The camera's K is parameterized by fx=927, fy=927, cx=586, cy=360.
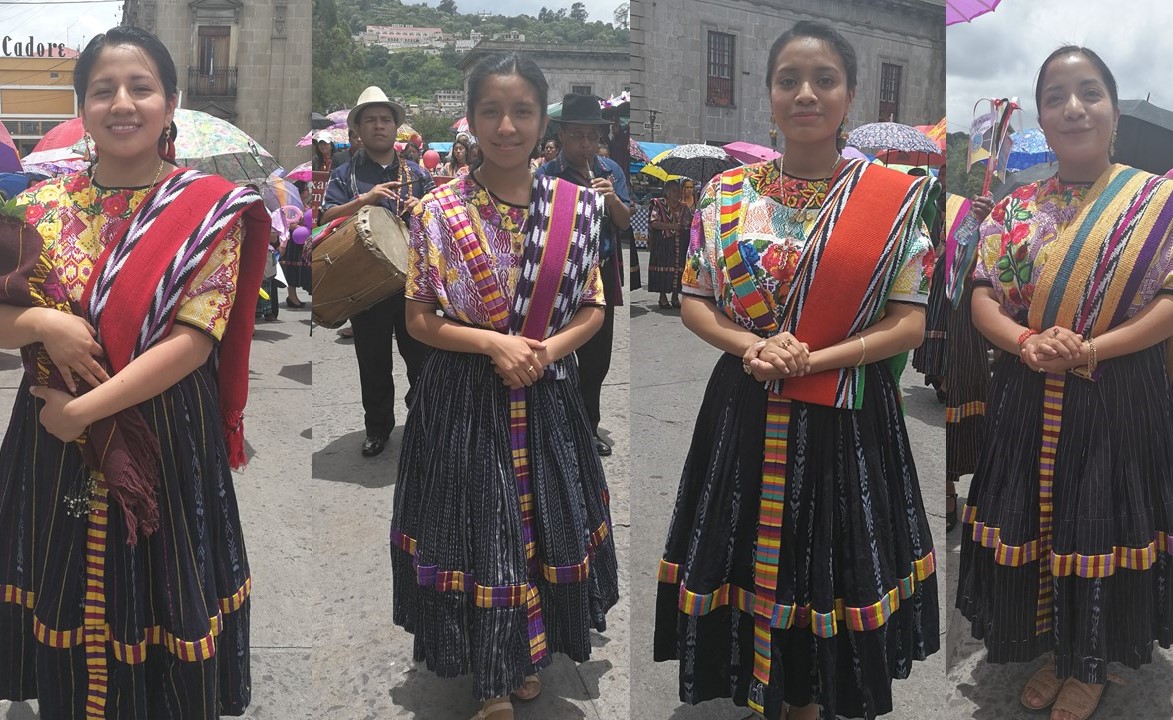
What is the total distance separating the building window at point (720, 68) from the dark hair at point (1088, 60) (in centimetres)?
77

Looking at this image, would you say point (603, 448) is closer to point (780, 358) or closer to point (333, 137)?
point (333, 137)

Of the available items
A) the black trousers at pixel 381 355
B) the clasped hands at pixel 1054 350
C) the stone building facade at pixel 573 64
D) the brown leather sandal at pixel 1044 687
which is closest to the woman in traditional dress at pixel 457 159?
the stone building facade at pixel 573 64

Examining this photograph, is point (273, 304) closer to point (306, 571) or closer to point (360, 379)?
point (360, 379)

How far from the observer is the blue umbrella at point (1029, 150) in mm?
2396

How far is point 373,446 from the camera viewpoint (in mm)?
4664

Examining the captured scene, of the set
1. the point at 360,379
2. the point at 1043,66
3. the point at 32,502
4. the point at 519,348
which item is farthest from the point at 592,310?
the point at 360,379

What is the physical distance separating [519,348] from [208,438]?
31.5 inches

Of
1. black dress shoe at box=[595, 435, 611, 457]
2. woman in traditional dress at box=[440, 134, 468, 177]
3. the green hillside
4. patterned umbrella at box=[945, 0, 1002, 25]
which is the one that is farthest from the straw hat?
patterned umbrella at box=[945, 0, 1002, 25]

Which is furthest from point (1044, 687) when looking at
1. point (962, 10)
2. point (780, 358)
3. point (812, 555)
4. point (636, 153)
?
point (636, 153)

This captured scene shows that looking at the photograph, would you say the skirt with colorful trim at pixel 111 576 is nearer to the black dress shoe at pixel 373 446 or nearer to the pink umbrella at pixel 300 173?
the pink umbrella at pixel 300 173

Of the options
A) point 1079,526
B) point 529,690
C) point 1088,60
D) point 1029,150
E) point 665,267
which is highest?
point 1088,60

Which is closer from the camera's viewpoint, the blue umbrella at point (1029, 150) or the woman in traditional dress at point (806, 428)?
the woman in traditional dress at point (806, 428)

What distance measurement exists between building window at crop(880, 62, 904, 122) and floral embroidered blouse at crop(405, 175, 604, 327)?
0.96m

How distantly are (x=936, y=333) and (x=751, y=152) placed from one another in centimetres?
91
